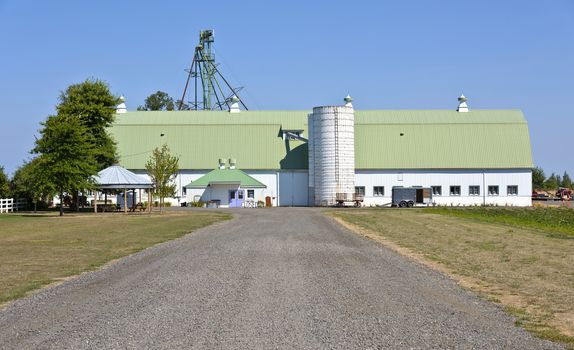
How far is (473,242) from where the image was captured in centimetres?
2689

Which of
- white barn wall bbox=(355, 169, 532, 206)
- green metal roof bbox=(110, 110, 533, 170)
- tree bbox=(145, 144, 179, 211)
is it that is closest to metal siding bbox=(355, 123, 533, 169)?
green metal roof bbox=(110, 110, 533, 170)

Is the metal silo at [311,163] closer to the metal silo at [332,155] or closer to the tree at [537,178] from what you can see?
the metal silo at [332,155]

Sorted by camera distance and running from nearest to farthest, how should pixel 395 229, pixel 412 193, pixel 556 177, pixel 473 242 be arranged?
pixel 473 242
pixel 395 229
pixel 412 193
pixel 556 177

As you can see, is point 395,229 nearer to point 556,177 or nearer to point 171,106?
point 171,106

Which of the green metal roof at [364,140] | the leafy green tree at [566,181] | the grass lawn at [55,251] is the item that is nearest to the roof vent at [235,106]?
the green metal roof at [364,140]

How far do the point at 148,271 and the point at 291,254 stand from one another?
5.30m

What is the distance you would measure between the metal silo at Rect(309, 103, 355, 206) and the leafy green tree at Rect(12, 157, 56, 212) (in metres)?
27.4

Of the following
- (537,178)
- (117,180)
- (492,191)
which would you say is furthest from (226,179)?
(537,178)

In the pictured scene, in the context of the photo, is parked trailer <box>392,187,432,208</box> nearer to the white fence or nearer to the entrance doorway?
the entrance doorway

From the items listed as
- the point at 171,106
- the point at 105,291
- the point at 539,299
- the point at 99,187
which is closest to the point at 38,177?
the point at 99,187

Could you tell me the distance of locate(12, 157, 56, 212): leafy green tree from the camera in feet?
181

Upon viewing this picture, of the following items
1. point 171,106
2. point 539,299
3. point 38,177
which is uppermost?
point 171,106

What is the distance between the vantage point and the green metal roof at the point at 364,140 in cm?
7800

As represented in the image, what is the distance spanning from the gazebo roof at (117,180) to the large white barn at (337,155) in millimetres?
13047
